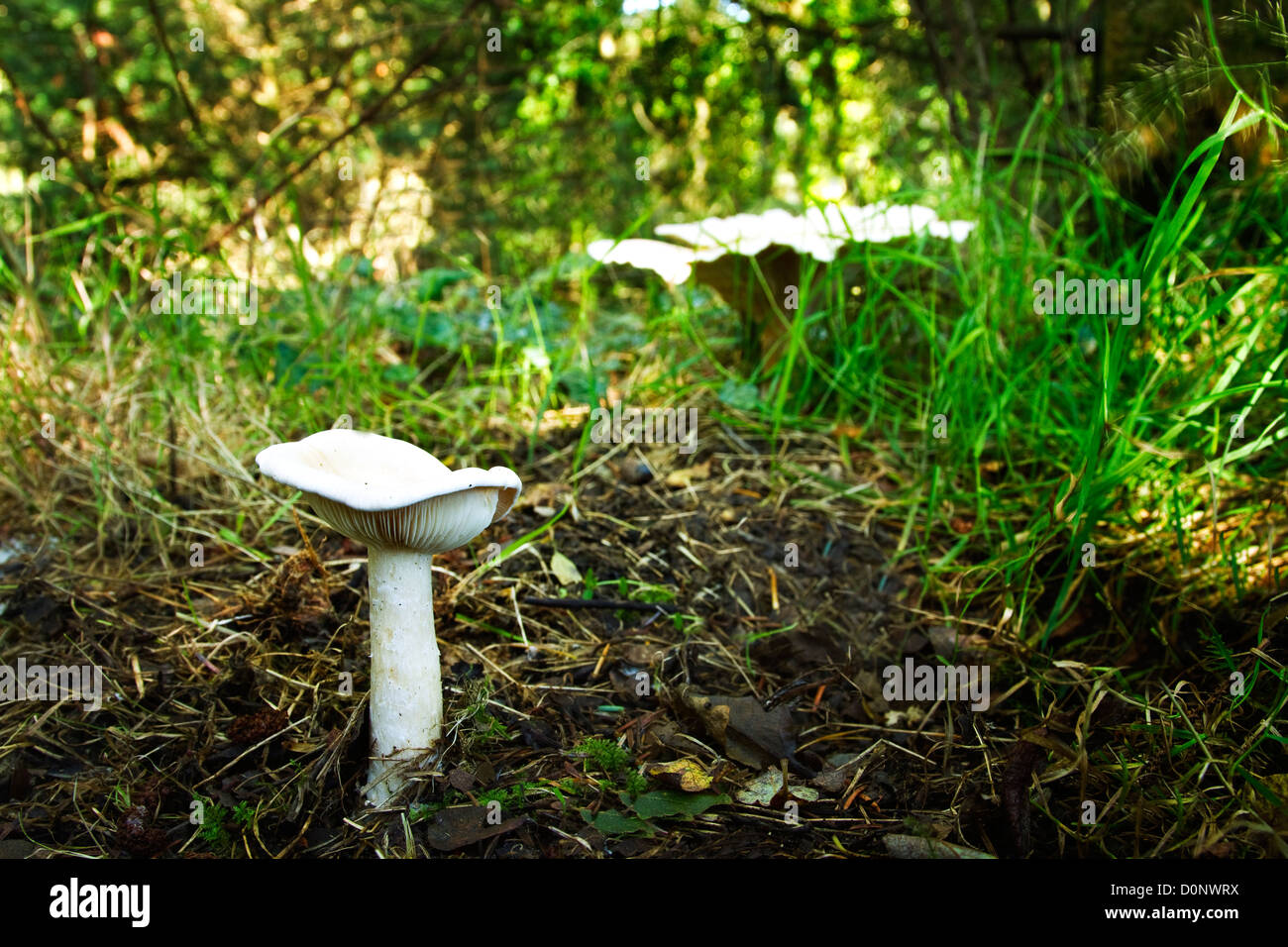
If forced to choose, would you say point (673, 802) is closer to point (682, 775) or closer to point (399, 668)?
point (682, 775)

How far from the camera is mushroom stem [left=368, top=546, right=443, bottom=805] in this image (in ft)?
5.20

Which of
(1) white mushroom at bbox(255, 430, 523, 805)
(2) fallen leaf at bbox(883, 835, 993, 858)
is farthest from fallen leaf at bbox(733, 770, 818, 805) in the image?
(1) white mushroom at bbox(255, 430, 523, 805)

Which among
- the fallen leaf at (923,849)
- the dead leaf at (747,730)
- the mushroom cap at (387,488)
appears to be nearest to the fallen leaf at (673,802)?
the dead leaf at (747,730)

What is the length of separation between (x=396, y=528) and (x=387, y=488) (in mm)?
148

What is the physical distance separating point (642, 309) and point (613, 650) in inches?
97.8

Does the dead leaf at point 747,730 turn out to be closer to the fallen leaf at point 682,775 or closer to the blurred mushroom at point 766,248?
the fallen leaf at point 682,775

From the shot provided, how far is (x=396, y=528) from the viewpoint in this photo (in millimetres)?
1484

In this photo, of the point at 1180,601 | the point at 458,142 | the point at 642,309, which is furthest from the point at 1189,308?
the point at 458,142

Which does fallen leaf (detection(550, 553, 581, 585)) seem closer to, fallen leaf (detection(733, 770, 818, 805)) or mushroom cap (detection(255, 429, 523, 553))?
mushroom cap (detection(255, 429, 523, 553))

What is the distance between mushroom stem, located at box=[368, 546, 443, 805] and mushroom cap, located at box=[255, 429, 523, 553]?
6 centimetres

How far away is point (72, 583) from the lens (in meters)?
2.21

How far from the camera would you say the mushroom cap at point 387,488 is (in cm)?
134

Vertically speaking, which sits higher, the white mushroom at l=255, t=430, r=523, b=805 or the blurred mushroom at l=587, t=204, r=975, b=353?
the blurred mushroom at l=587, t=204, r=975, b=353
